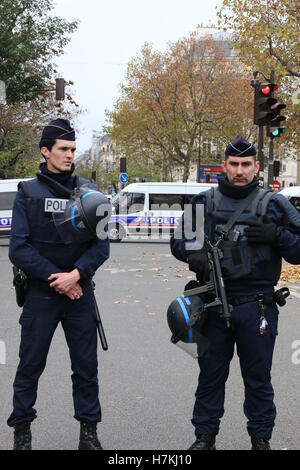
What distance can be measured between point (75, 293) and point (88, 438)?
0.80m

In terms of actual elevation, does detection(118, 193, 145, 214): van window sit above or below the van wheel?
above

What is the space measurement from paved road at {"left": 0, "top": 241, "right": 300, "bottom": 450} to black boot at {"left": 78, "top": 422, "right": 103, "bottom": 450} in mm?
155

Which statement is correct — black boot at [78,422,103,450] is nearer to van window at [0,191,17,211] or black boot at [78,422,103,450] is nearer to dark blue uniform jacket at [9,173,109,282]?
Answer: dark blue uniform jacket at [9,173,109,282]

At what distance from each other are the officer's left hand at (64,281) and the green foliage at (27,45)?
2397cm

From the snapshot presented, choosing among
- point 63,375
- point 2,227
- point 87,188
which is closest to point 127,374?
point 63,375

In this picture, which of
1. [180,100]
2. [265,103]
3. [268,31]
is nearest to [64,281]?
[265,103]

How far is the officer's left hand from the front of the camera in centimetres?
381

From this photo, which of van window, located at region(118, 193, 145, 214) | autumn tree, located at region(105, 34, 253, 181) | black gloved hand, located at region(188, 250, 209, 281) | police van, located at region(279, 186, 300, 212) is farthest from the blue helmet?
autumn tree, located at region(105, 34, 253, 181)

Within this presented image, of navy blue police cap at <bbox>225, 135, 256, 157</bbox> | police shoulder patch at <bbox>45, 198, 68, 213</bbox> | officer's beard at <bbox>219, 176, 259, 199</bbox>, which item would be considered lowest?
police shoulder patch at <bbox>45, 198, 68, 213</bbox>

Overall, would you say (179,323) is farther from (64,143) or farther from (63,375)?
(63,375)

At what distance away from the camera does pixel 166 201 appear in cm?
2742

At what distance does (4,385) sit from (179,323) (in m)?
2.22

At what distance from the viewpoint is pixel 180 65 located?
47688 mm

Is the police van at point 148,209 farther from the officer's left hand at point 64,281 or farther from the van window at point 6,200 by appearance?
the officer's left hand at point 64,281
